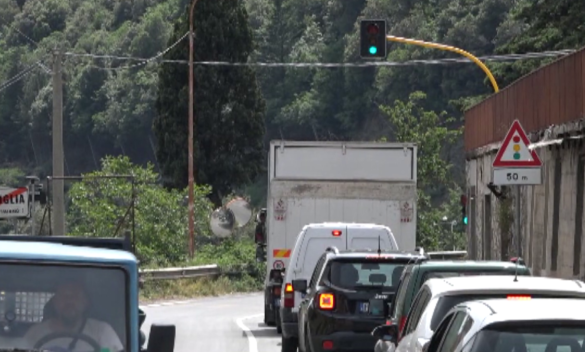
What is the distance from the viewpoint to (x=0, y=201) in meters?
26.4

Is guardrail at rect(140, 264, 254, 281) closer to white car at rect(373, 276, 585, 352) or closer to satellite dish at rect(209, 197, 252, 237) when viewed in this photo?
satellite dish at rect(209, 197, 252, 237)

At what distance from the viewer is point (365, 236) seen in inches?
786

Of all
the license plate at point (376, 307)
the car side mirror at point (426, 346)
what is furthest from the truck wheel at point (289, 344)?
the car side mirror at point (426, 346)

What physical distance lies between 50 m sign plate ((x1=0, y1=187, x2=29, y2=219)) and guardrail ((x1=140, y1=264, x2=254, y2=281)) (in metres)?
9.83

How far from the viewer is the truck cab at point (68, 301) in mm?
7438

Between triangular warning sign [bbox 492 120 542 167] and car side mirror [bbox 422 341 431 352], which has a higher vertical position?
triangular warning sign [bbox 492 120 542 167]

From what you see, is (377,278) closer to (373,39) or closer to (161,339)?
(161,339)

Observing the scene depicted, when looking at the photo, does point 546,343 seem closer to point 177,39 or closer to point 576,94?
point 576,94

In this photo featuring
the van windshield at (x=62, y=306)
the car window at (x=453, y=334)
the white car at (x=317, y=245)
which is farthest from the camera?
the white car at (x=317, y=245)

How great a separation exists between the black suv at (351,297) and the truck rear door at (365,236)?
364 cm

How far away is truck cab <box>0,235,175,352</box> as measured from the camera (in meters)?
7.44

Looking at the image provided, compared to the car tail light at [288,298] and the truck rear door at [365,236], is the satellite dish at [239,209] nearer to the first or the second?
the truck rear door at [365,236]

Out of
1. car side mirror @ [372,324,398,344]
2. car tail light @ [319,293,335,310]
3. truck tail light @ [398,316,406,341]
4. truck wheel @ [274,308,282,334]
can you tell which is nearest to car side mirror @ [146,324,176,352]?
car side mirror @ [372,324,398,344]

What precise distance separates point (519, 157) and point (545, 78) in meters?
6.87
